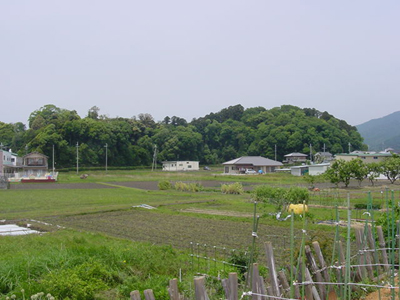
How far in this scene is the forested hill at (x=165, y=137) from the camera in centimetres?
6869

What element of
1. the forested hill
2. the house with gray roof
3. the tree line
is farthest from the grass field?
the forested hill

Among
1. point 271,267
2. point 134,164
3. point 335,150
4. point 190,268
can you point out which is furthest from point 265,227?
point 335,150

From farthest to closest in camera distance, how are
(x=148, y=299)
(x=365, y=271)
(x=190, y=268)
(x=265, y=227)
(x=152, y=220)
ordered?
(x=152, y=220) → (x=265, y=227) → (x=190, y=268) → (x=365, y=271) → (x=148, y=299)

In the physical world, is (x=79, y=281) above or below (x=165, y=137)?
below

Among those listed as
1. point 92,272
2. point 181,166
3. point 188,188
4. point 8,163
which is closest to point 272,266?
point 92,272

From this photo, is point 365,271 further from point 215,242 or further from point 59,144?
point 59,144

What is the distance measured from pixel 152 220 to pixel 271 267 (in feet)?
41.4

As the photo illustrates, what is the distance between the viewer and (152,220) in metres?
16.7

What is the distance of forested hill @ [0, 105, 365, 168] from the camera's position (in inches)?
2704

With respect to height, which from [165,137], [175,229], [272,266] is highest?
[165,137]

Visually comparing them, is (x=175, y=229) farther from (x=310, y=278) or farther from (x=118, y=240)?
(x=310, y=278)

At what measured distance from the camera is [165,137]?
8038 centimetres

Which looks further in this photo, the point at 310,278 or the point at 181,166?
the point at 181,166

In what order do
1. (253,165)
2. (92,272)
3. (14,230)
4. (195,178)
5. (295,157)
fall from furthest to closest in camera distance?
(295,157), (253,165), (195,178), (14,230), (92,272)
